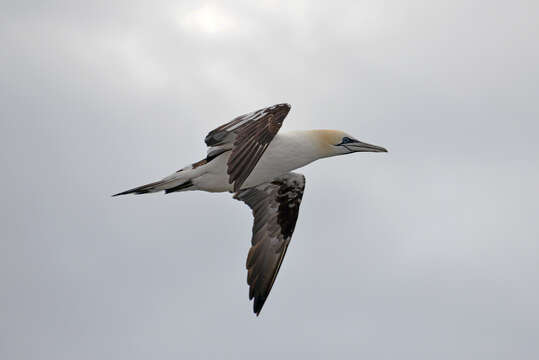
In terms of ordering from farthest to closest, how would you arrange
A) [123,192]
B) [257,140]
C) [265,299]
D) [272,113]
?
[265,299], [123,192], [272,113], [257,140]

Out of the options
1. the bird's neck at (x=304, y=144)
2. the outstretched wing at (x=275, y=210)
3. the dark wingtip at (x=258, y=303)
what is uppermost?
the bird's neck at (x=304, y=144)

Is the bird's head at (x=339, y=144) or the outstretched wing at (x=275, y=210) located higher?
the bird's head at (x=339, y=144)

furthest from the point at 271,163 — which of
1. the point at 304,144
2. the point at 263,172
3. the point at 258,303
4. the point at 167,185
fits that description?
the point at 258,303

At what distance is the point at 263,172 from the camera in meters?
16.3

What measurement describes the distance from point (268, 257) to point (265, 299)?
98 cm

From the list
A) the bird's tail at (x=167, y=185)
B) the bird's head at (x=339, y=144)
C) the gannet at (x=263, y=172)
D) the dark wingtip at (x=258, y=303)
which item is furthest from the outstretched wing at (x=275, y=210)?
the bird's tail at (x=167, y=185)

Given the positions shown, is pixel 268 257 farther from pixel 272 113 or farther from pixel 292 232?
pixel 272 113

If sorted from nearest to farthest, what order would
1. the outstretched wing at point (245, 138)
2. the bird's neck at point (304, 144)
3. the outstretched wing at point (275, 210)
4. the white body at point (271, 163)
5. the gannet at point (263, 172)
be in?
1. the outstretched wing at point (245, 138)
2. the gannet at point (263, 172)
3. the white body at point (271, 163)
4. the bird's neck at point (304, 144)
5. the outstretched wing at point (275, 210)

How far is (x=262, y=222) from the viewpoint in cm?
1867

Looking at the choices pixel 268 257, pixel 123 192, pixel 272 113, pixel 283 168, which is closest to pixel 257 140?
pixel 272 113

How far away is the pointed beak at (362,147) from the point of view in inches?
Answer: 676

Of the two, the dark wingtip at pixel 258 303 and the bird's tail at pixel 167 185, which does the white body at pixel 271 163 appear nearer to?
the bird's tail at pixel 167 185

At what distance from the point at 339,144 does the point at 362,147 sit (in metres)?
0.55

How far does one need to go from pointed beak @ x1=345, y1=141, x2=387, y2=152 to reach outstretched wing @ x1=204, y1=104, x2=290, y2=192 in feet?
7.37
